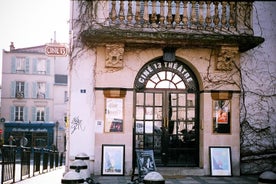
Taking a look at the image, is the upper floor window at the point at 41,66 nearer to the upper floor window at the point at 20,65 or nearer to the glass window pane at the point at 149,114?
the upper floor window at the point at 20,65

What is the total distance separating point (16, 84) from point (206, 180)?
37189 millimetres

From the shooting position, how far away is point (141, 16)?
12.3m

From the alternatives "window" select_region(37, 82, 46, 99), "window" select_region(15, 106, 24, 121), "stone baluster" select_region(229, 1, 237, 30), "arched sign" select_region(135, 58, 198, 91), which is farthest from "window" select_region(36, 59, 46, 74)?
"stone baluster" select_region(229, 1, 237, 30)

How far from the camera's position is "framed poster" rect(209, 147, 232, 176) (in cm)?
1183

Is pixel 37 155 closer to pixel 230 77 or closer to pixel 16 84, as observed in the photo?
pixel 230 77

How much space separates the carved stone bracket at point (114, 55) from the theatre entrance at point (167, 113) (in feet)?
2.83

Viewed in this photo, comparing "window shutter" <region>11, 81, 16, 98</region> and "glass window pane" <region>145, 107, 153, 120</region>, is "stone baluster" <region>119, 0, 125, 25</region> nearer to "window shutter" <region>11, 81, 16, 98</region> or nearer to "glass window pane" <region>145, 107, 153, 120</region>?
"glass window pane" <region>145, 107, 153, 120</region>

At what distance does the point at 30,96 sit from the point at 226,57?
117 feet

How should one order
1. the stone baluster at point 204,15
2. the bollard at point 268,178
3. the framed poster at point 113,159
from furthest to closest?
Result: the stone baluster at point 204,15
the framed poster at point 113,159
the bollard at point 268,178

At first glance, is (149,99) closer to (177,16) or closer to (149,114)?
(149,114)

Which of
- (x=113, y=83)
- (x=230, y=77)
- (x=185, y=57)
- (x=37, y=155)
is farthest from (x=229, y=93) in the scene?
(x=37, y=155)

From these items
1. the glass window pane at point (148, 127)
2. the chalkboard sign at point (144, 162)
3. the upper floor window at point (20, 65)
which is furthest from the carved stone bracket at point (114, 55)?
the upper floor window at point (20, 65)

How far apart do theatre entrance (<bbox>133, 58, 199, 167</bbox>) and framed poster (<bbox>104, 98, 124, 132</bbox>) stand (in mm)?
557

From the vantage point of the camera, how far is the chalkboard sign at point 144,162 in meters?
10.1
